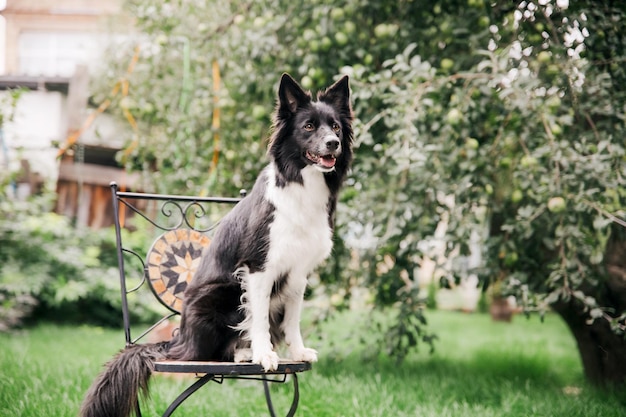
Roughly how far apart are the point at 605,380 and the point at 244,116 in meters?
3.19

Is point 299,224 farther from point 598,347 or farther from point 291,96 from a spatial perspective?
point 598,347

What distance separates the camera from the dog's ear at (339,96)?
2.75 m

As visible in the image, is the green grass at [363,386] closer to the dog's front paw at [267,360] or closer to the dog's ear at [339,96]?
the dog's front paw at [267,360]

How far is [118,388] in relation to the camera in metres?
2.54

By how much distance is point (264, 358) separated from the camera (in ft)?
7.98

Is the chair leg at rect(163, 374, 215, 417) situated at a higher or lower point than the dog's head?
lower

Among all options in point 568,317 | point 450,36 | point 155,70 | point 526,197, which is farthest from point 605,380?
point 155,70

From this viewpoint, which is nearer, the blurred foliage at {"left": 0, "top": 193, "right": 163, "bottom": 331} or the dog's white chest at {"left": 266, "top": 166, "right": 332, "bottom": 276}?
the dog's white chest at {"left": 266, "top": 166, "right": 332, "bottom": 276}

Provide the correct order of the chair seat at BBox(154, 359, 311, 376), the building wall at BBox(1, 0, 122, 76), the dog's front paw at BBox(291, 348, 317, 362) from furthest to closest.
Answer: the building wall at BBox(1, 0, 122, 76), the dog's front paw at BBox(291, 348, 317, 362), the chair seat at BBox(154, 359, 311, 376)

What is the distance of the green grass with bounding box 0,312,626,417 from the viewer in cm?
354

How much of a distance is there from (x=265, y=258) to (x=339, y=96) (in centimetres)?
79

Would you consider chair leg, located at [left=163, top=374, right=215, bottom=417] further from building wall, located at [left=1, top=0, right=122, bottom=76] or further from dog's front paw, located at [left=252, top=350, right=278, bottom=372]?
building wall, located at [left=1, top=0, right=122, bottom=76]

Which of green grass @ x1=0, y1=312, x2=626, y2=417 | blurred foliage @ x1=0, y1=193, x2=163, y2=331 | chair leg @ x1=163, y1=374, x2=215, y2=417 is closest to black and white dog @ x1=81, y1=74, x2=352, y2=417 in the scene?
chair leg @ x1=163, y1=374, x2=215, y2=417

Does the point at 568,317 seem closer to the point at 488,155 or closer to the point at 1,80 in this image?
the point at 488,155
